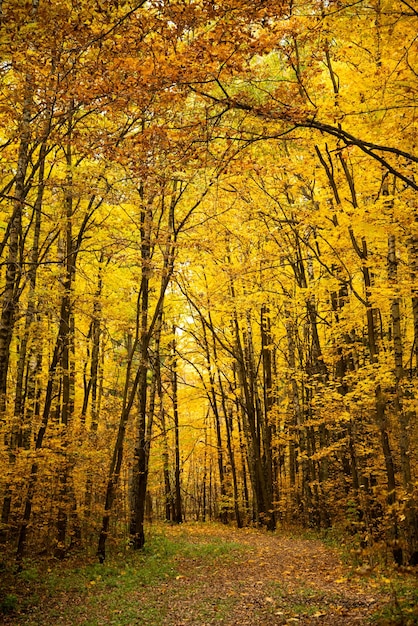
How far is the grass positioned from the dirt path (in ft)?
0.36

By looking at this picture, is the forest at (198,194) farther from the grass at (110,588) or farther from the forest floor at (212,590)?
the forest floor at (212,590)

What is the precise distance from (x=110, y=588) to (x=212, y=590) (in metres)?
1.94

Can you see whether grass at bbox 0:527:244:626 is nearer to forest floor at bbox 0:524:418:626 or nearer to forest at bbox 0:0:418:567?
forest floor at bbox 0:524:418:626

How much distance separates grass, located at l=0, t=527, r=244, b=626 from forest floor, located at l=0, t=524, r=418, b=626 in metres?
0.02

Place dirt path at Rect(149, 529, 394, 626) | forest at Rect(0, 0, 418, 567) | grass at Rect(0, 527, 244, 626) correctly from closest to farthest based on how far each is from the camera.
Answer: forest at Rect(0, 0, 418, 567)
dirt path at Rect(149, 529, 394, 626)
grass at Rect(0, 527, 244, 626)

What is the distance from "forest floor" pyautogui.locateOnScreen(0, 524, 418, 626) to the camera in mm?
6184

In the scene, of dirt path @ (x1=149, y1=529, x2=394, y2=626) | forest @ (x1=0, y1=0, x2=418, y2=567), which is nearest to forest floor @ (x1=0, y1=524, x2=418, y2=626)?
dirt path @ (x1=149, y1=529, x2=394, y2=626)

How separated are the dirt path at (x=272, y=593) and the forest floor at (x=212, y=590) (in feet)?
0.05

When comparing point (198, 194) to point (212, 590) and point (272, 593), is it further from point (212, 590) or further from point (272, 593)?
point (272, 593)

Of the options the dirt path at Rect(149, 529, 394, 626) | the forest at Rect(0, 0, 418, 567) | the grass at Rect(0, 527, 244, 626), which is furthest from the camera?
the grass at Rect(0, 527, 244, 626)

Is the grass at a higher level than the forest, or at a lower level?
lower

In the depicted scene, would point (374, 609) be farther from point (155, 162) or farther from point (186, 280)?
point (186, 280)

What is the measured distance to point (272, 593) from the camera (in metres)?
7.65

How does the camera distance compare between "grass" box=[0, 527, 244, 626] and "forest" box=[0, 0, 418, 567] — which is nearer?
"forest" box=[0, 0, 418, 567]
